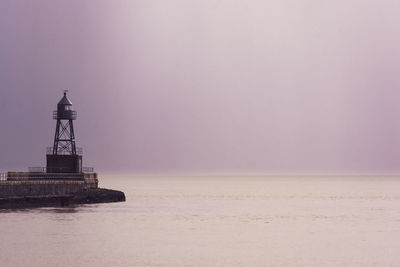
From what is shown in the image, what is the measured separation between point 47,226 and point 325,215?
36.4 m

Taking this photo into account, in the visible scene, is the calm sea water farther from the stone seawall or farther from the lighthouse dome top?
the lighthouse dome top

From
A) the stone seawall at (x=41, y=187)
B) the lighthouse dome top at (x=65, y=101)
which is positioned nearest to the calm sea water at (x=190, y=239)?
the stone seawall at (x=41, y=187)

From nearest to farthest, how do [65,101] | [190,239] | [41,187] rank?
[190,239], [41,187], [65,101]

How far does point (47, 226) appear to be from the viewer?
6881 cm

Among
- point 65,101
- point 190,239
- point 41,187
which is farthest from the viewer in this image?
point 65,101

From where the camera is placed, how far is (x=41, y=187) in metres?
84.5

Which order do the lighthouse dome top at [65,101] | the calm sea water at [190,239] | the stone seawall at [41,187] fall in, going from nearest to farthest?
the calm sea water at [190,239] < the stone seawall at [41,187] < the lighthouse dome top at [65,101]

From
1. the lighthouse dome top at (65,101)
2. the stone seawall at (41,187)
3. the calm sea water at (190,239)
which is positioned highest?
the lighthouse dome top at (65,101)

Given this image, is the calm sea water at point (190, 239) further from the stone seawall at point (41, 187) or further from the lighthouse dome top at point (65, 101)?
the lighthouse dome top at point (65, 101)

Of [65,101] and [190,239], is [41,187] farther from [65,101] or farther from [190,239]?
[190,239]

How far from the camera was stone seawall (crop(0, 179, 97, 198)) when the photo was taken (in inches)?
3105

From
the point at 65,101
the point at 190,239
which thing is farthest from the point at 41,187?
the point at 190,239

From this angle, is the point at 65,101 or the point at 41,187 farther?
the point at 65,101

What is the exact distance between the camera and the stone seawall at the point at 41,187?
259 ft
